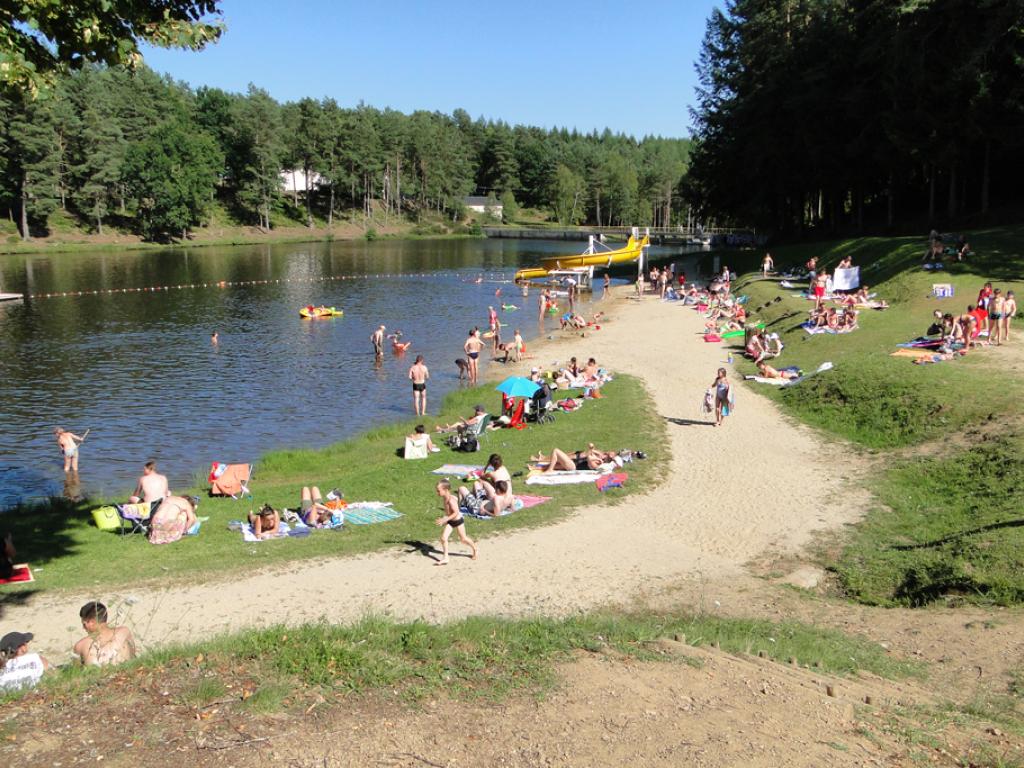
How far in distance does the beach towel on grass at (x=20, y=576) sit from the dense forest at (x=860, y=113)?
134 feet

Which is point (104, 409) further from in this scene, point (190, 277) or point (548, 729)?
point (190, 277)

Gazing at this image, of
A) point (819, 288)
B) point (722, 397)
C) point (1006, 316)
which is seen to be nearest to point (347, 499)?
point (722, 397)

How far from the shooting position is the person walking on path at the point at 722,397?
835 inches

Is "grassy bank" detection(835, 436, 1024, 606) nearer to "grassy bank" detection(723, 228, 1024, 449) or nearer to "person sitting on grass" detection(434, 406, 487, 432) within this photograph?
"grassy bank" detection(723, 228, 1024, 449)

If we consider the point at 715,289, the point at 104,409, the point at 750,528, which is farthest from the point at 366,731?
the point at 715,289

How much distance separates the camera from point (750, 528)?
48.4ft

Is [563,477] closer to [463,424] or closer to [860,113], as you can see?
[463,424]

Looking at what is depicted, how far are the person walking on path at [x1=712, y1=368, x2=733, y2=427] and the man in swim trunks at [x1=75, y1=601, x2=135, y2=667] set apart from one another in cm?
1562

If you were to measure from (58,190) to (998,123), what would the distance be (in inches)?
3352

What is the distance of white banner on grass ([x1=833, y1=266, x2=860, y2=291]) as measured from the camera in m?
37.3

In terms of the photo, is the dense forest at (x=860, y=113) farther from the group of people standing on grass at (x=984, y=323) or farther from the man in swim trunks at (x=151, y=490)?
the man in swim trunks at (x=151, y=490)

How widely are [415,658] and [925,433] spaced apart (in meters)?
14.6

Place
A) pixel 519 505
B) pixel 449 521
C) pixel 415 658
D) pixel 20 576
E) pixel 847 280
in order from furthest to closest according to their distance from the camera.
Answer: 1. pixel 847 280
2. pixel 519 505
3. pixel 449 521
4. pixel 20 576
5. pixel 415 658

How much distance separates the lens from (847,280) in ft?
123
